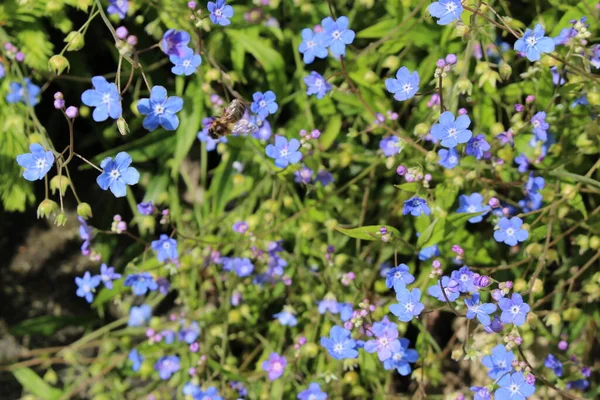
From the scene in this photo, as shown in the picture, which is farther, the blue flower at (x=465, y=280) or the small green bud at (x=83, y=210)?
the small green bud at (x=83, y=210)

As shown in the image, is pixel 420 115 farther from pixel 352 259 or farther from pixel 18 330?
pixel 18 330

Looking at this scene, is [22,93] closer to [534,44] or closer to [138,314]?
[138,314]

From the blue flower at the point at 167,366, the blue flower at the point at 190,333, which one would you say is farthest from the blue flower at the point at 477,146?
the blue flower at the point at 167,366

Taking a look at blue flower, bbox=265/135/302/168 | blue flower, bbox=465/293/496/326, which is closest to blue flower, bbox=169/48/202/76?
blue flower, bbox=265/135/302/168

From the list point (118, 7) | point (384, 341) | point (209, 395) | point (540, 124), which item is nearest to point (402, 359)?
point (384, 341)

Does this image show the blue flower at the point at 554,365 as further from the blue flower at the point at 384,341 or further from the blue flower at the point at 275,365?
the blue flower at the point at 275,365

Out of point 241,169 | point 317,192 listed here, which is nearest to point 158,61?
point 241,169
